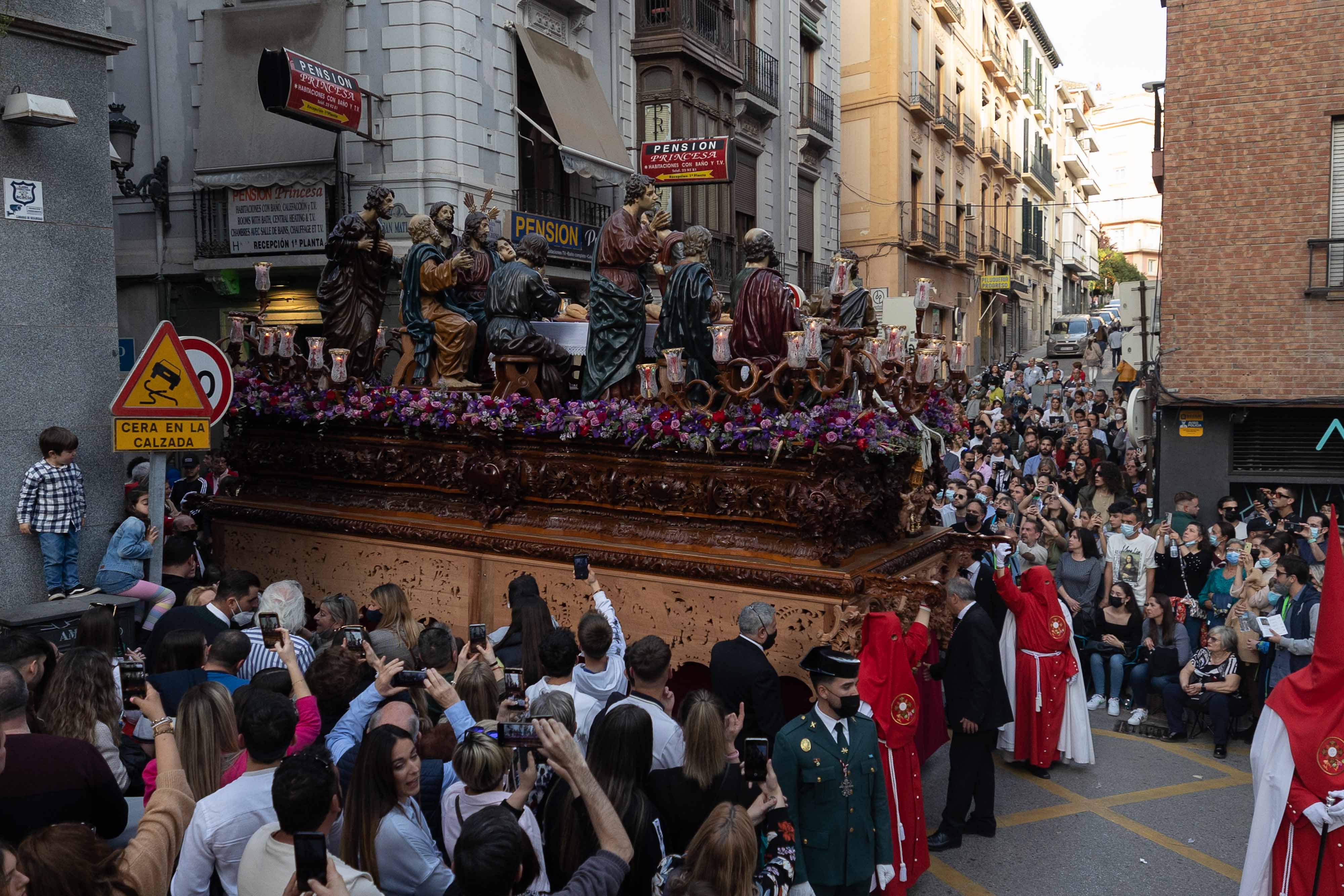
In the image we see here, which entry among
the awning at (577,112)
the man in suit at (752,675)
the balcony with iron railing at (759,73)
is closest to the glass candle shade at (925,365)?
the man in suit at (752,675)

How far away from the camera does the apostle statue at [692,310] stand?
847cm

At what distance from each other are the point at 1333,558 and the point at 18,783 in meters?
5.32

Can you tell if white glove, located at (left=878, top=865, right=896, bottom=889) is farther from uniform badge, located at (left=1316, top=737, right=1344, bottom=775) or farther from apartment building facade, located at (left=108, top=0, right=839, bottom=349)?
apartment building facade, located at (left=108, top=0, right=839, bottom=349)

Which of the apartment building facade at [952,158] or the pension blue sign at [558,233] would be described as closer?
the pension blue sign at [558,233]

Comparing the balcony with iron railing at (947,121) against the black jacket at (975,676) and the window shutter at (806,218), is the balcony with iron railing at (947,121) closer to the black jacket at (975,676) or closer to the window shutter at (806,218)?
the window shutter at (806,218)

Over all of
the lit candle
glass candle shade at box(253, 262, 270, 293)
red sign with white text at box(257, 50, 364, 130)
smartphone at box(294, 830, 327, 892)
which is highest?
red sign with white text at box(257, 50, 364, 130)

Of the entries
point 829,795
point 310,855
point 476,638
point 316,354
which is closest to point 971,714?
point 829,795

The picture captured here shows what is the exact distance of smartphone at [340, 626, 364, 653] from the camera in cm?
543

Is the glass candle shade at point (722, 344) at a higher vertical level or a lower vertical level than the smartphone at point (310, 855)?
higher

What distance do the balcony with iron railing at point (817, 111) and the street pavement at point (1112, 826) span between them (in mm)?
21408

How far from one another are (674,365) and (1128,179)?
282 feet

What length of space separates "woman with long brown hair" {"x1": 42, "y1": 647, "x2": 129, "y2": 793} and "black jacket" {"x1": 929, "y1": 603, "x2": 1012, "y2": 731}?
4616 millimetres

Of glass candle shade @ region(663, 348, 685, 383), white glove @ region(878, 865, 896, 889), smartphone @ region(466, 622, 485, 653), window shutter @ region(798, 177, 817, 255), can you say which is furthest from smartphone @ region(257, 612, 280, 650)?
window shutter @ region(798, 177, 817, 255)

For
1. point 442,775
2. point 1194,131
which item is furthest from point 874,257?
point 442,775
